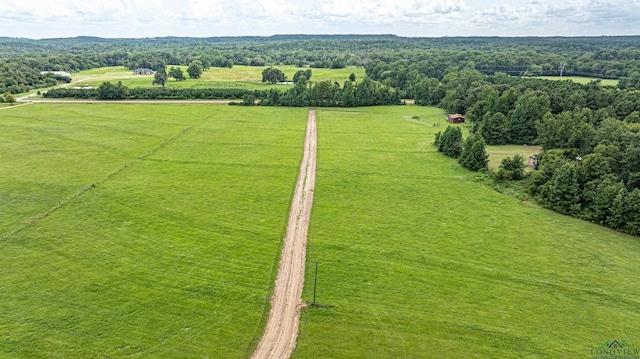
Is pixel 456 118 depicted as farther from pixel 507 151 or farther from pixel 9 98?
pixel 9 98

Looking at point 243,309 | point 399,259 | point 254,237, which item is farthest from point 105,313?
point 399,259

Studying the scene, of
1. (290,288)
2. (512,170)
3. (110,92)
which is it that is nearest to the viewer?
(290,288)

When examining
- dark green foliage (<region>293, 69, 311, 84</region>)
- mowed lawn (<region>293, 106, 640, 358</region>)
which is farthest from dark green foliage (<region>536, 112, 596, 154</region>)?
dark green foliage (<region>293, 69, 311, 84</region>)

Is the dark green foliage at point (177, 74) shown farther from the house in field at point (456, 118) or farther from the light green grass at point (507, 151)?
the light green grass at point (507, 151)

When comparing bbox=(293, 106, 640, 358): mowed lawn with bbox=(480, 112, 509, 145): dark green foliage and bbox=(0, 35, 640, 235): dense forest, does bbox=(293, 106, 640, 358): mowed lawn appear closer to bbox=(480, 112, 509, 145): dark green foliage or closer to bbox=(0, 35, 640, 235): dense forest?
bbox=(0, 35, 640, 235): dense forest

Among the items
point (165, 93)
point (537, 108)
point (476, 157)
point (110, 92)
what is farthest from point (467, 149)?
point (110, 92)

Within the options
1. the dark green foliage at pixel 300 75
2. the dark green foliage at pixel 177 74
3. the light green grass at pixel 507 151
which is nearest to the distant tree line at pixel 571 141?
the light green grass at pixel 507 151
